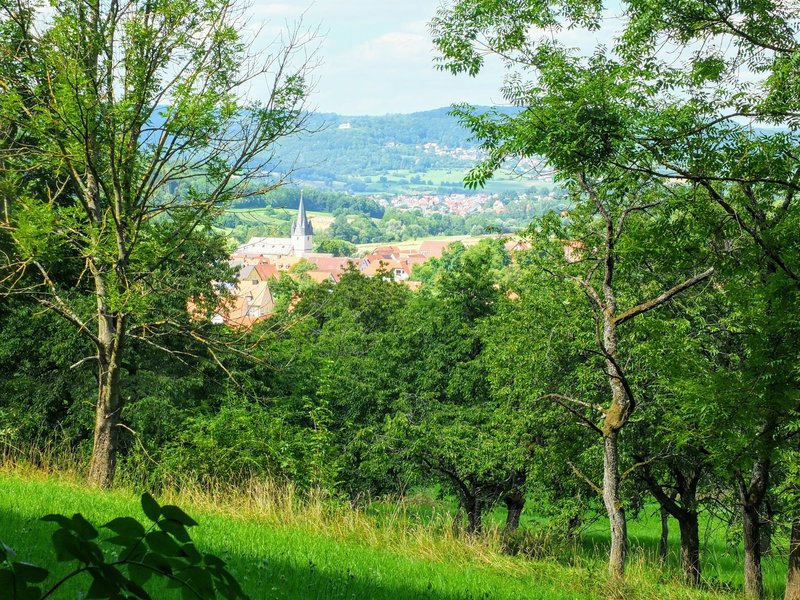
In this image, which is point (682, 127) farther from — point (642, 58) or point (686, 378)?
point (686, 378)

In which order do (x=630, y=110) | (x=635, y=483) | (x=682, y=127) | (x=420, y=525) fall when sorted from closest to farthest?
(x=420, y=525), (x=682, y=127), (x=630, y=110), (x=635, y=483)

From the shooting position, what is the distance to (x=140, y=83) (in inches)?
383

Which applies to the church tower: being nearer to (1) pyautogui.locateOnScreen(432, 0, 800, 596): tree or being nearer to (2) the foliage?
(1) pyautogui.locateOnScreen(432, 0, 800, 596): tree

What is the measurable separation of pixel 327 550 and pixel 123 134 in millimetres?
5386

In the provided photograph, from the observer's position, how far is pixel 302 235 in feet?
627

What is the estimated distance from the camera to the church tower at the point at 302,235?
188m

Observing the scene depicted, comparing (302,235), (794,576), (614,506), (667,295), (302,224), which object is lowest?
(794,576)

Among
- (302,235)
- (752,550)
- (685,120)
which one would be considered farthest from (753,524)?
(302,235)

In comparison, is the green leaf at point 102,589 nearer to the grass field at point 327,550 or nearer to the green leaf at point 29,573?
the green leaf at point 29,573

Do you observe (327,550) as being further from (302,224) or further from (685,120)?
(302,224)

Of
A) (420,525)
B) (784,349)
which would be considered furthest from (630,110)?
(420,525)

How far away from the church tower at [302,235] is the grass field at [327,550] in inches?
7081

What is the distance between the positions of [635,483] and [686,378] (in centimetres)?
952

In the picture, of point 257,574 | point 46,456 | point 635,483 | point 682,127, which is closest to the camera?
point 257,574
